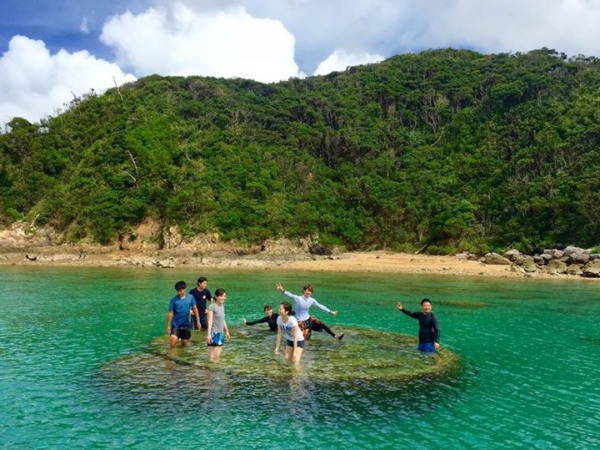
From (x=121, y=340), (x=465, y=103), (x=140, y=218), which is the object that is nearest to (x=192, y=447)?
(x=121, y=340)

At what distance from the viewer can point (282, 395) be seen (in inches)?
500

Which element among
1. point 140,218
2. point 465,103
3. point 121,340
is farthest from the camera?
point 465,103

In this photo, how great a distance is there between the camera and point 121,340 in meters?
19.6

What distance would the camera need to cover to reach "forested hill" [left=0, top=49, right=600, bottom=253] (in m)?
71.6

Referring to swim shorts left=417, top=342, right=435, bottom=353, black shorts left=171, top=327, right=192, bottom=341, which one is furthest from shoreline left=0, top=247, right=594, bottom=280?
black shorts left=171, top=327, right=192, bottom=341

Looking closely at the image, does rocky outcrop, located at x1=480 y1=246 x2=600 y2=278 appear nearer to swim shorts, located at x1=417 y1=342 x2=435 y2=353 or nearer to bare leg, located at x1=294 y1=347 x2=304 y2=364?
swim shorts, located at x1=417 y1=342 x2=435 y2=353

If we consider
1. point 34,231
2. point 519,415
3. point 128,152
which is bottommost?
point 519,415

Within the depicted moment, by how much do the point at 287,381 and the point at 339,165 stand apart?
265ft

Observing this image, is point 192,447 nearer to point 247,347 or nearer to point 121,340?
point 247,347

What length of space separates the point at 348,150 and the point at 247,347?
78741mm

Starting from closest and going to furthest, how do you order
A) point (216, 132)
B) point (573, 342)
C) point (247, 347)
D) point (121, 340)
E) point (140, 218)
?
point (247, 347), point (121, 340), point (573, 342), point (140, 218), point (216, 132)

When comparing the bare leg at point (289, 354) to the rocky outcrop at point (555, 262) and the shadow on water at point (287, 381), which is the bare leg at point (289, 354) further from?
the rocky outcrop at point (555, 262)

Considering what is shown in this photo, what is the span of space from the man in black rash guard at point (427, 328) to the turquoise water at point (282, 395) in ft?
4.61

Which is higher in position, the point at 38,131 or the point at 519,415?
the point at 38,131
